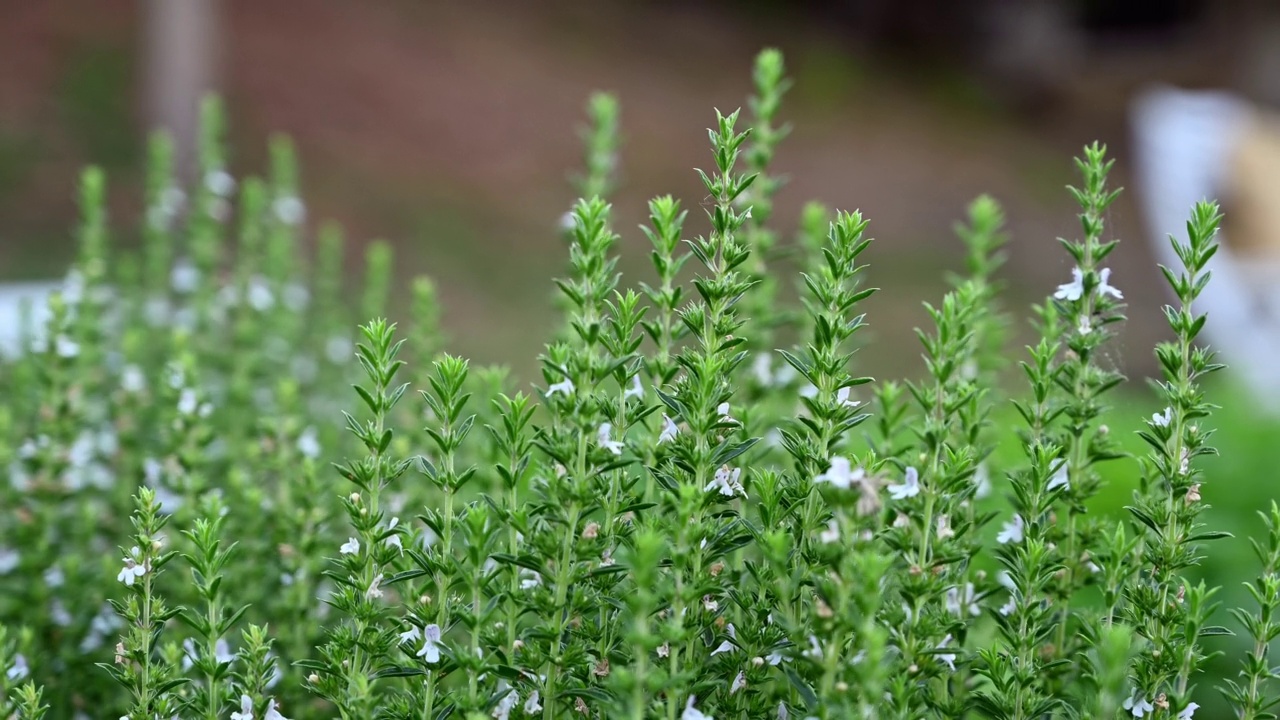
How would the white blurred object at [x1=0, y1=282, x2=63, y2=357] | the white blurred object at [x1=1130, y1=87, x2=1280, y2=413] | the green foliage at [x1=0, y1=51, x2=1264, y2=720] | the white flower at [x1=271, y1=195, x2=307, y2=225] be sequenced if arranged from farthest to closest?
the white blurred object at [x1=1130, y1=87, x2=1280, y2=413] → the white flower at [x1=271, y1=195, x2=307, y2=225] → the white blurred object at [x1=0, y1=282, x2=63, y2=357] → the green foliage at [x1=0, y1=51, x2=1264, y2=720]

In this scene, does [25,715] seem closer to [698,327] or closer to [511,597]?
[511,597]

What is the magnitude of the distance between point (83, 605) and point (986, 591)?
52.4 inches

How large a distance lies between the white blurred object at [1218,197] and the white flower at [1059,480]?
15.2 ft

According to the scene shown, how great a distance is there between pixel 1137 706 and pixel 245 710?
0.98 m

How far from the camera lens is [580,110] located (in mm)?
11789

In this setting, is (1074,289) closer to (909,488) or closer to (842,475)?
A: (909,488)

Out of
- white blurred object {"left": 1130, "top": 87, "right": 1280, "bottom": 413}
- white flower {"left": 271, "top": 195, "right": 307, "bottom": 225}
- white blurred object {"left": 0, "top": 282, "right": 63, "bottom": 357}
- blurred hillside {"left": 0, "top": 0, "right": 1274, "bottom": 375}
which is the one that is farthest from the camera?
blurred hillside {"left": 0, "top": 0, "right": 1274, "bottom": 375}

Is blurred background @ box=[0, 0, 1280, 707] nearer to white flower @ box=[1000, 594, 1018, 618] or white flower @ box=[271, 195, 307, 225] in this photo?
white flower @ box=[1000, 594, 1018, 618]

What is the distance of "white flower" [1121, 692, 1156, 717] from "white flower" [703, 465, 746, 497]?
477 millimetres

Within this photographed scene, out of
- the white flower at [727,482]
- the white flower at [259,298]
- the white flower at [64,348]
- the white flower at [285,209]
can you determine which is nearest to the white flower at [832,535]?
the white flower at [727,482]

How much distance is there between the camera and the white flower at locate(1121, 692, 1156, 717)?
1332 mm

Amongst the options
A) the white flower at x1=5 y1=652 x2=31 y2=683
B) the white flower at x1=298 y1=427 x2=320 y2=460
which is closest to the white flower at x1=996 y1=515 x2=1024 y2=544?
the white flower at x1=298 y1=427 x2=320 y2=460

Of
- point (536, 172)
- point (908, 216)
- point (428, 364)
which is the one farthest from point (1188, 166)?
point (428, 364)

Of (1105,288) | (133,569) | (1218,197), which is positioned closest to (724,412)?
(1105,288)
